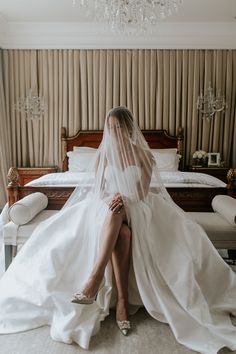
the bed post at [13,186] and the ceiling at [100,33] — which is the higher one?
the ceiling at [100,33]

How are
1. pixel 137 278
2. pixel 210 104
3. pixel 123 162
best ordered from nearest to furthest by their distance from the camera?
pixel 137 278 < pixel 123 162 < pixel 210 104

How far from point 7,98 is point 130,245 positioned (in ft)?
13.0

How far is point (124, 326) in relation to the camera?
1910 millimetres

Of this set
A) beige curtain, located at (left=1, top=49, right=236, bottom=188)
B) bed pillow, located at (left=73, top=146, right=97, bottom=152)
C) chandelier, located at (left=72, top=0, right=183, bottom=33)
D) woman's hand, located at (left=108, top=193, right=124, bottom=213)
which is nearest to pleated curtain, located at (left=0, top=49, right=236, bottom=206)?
beige curtain, located at (left=1, top=49, right=236, bottom=188)

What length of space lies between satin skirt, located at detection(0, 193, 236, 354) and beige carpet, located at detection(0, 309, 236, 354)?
4cm

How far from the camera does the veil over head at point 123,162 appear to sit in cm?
229

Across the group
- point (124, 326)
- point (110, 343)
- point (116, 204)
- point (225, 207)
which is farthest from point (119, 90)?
point (110, 343)

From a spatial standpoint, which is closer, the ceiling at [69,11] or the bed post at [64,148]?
the ceiling at [69,11]

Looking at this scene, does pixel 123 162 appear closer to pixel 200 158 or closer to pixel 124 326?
pixel 124 326

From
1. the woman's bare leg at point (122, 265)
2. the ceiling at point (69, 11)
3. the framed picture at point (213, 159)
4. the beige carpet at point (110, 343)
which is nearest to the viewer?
the beige carpet at point (110, 343)

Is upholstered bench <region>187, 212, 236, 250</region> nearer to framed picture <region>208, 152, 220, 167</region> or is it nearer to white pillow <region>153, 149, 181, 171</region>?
white pillow <region>153, 149, 181, 171</region>

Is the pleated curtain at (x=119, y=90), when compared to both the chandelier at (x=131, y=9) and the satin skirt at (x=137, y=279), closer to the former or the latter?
the chandelier at (x=131, y=9)

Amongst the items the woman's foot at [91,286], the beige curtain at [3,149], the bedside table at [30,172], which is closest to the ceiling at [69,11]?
the beige curtain at [3,149]

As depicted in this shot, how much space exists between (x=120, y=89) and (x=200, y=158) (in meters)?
1.66
